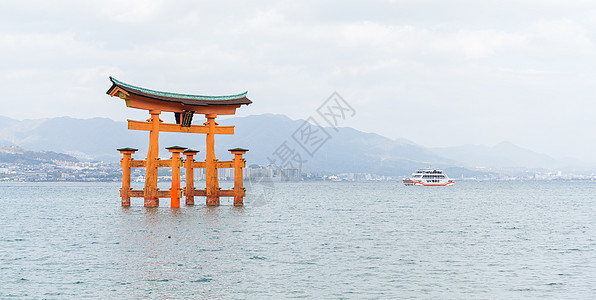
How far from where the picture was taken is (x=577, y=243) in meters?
A: 30.2

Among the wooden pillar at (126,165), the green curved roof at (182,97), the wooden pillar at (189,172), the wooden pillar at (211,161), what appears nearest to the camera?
the green curved roof at (182,97)

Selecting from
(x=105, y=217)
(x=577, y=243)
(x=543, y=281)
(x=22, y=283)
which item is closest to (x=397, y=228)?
(x=577, y=243)

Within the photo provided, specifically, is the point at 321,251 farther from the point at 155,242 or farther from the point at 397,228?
the point at 397,228

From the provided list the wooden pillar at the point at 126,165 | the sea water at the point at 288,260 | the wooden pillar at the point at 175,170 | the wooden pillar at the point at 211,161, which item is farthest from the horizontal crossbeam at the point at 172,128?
the sea water at the point at 288,260

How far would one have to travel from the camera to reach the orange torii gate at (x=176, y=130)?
4178cm

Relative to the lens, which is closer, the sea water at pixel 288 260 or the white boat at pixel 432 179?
the sea water at pixel 288 260

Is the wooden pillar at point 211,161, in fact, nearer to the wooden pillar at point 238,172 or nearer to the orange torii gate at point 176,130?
the orange torii gate at point 176,130

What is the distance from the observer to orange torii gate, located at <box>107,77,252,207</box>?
41781 millimetres

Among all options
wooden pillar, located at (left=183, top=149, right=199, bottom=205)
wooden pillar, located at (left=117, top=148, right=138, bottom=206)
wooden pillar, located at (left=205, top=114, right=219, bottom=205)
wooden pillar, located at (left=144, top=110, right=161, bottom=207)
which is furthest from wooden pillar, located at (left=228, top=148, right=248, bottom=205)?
wooden pillar, located at (left=117, top=148, right=138, bottom=206)

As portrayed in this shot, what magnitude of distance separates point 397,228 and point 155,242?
1566 cm

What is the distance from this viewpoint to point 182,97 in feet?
147

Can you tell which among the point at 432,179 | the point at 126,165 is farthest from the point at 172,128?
the point at 432,179

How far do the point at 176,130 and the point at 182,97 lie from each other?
99.4 inches

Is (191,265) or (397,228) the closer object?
(191,265)
